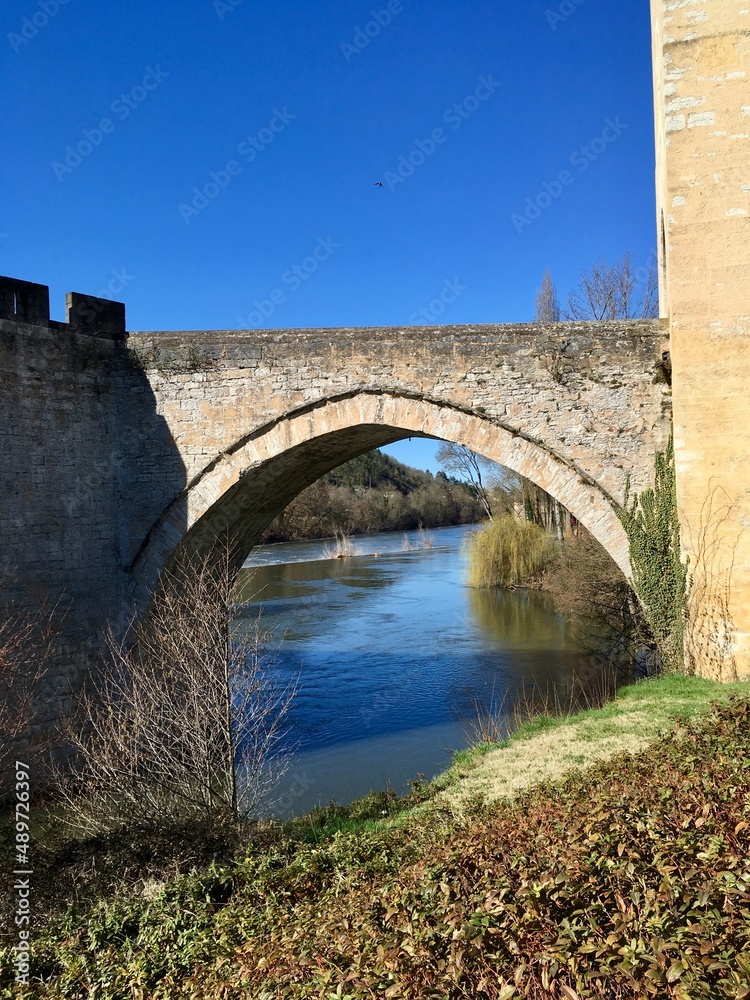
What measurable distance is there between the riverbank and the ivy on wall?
1657 millimetres

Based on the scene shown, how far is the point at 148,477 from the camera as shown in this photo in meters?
8.06

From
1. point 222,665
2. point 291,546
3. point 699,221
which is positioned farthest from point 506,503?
point 222,665

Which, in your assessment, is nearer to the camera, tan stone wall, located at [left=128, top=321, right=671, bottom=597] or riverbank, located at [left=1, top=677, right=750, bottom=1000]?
riverbank, located at [left=1, top=677, right=750, bottom=1000]

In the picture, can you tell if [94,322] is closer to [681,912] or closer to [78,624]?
[78,624]

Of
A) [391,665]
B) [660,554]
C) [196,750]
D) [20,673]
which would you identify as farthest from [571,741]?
[391,665]

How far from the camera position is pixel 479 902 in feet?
9.18

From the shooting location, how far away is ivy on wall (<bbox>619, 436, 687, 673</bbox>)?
6828 mm

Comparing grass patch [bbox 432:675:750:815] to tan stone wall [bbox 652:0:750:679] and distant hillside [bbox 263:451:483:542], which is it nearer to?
tan stone wall [bbox 652:0:750:679]

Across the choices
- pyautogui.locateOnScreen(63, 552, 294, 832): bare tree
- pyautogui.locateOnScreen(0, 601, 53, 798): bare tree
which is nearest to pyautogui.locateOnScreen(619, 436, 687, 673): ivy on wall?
pyautogui.locateOnScreen(63, 552, 294, 832): bare tree

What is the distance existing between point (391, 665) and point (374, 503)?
27.8 metres

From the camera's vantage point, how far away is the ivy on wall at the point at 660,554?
6828mm

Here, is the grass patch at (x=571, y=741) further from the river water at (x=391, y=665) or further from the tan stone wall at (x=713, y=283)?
the river water at (x=391, y=665)

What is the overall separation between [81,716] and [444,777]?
4.02 m

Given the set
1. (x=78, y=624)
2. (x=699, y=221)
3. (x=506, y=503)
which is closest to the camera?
(x=699, y=221)
